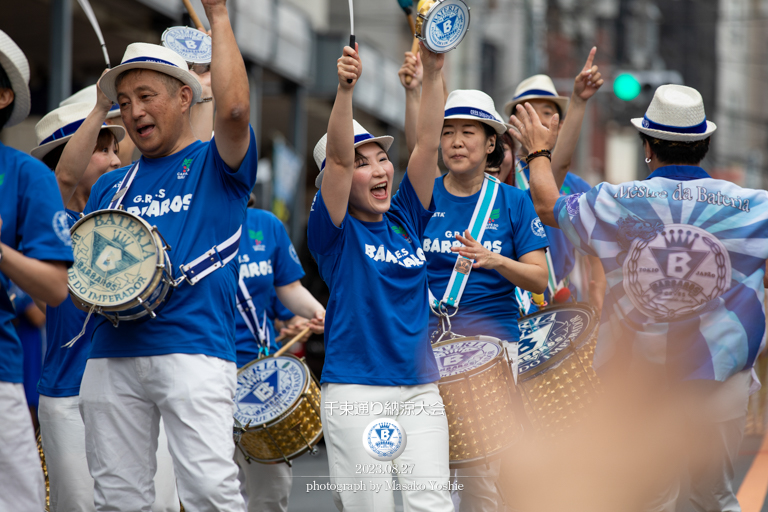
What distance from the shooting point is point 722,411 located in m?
3.89

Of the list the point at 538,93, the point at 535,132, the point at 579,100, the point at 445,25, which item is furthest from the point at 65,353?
the point at 538,93

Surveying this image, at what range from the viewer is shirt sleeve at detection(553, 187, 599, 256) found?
406 centimetres

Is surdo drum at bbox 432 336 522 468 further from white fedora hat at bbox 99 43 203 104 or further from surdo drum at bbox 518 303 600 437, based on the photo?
white fedora hat at bbox 99 43 203 104

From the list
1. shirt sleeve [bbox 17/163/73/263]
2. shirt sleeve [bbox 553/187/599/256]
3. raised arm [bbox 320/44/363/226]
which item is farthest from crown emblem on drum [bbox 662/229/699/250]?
shirt sleeve [bbox 17/163/73/263]

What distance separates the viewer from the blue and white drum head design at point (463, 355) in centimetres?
424

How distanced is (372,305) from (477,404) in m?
0.67

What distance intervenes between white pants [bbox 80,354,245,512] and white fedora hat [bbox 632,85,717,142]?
A: 2.02 m

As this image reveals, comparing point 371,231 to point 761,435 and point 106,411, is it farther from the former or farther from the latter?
point 761,435

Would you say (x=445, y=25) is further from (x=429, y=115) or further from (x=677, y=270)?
(x=677, y=270)

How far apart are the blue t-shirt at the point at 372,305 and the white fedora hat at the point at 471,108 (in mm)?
1119

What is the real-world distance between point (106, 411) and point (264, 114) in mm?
15378

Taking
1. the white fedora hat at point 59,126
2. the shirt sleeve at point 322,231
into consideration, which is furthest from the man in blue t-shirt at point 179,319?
the white fedora hat at point 59,126

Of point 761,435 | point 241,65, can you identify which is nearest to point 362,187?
point 241,65

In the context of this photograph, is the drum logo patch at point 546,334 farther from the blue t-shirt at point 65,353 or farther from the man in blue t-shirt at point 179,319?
the blue t-shirt at point 65,353
